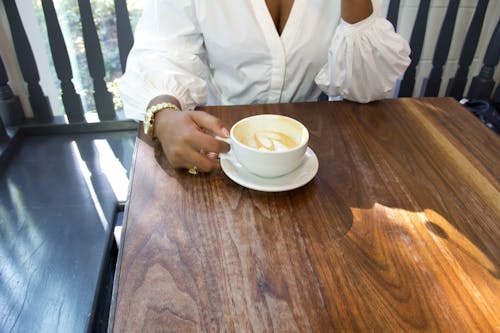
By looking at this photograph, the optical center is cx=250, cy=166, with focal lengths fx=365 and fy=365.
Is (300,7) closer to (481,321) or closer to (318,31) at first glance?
(318,31)

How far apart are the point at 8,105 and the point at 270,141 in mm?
1918

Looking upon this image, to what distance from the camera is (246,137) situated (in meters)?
0.76

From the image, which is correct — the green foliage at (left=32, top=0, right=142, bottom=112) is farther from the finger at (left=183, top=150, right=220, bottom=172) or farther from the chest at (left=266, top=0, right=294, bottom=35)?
the finger at (left=183, top=150, right=220, bottom=172)

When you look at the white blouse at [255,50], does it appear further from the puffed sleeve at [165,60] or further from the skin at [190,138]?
the skin at [190,138]

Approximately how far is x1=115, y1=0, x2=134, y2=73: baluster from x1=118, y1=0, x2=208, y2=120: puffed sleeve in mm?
846

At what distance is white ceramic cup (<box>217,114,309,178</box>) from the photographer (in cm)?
68

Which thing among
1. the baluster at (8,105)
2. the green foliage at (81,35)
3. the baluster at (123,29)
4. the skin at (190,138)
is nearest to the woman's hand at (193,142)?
the skin at (190,138)

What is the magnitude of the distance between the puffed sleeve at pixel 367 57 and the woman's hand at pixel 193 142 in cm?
51

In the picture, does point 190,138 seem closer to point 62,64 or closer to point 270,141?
point 270,141

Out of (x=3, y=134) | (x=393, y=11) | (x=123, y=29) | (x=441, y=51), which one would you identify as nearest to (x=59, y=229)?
(x=3, y=134)

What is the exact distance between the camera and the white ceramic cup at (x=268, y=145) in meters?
0.68

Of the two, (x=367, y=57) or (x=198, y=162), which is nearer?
(x=198, y=162)

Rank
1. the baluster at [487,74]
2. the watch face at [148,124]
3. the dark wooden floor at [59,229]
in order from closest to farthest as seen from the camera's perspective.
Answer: the watch face at [148,124] < the dark wooden floor at [59,229] < the baluster at [487,74]

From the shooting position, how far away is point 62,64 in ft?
6.54
